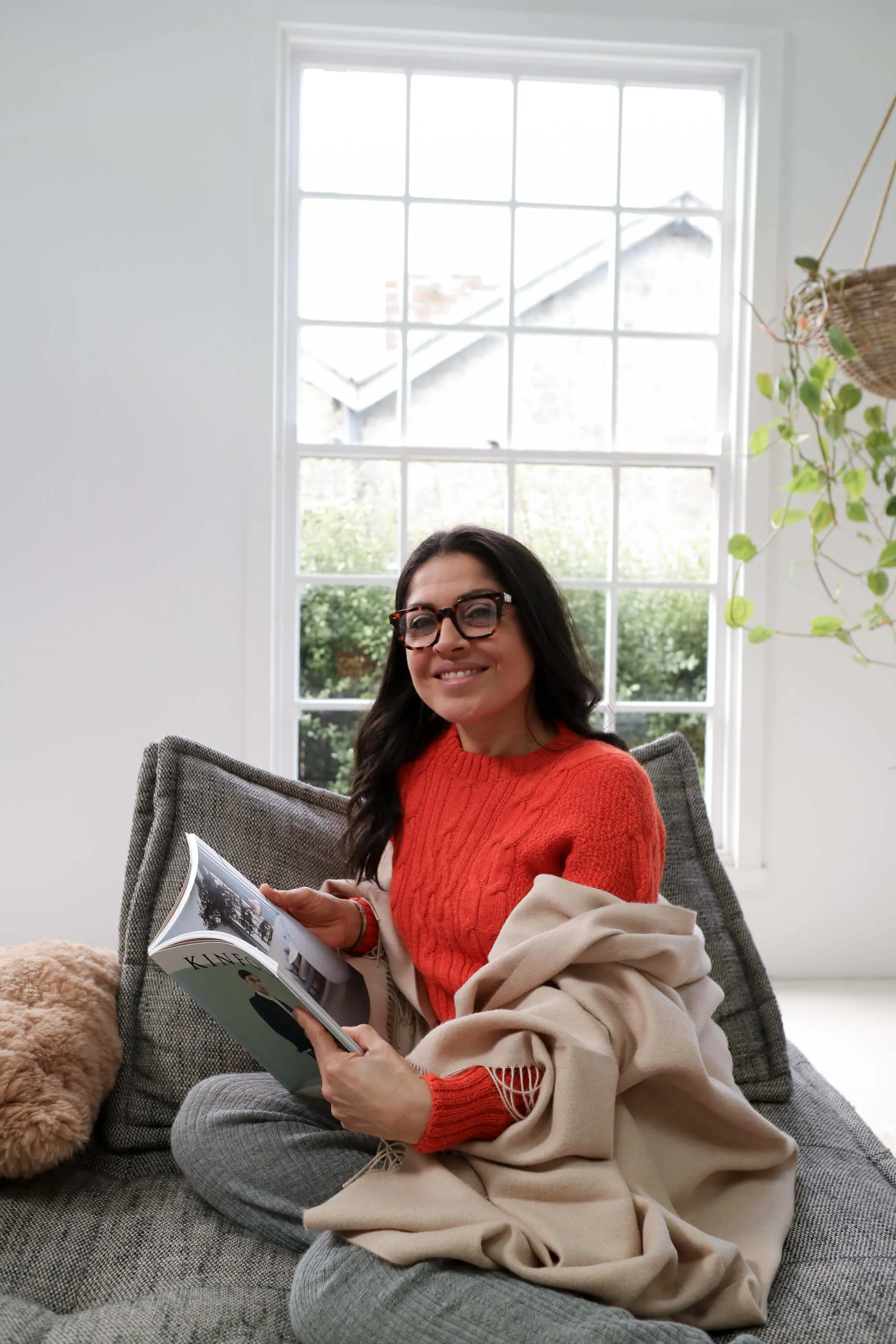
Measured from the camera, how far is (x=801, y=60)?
3.19 metres

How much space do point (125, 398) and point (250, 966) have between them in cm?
235

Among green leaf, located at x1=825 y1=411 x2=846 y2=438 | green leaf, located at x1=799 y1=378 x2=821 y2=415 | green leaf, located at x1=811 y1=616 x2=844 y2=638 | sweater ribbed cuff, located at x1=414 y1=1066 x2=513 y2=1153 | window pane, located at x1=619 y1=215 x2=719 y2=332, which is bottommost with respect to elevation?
sweater ribbed cuff, located at x1=414 y1=1066 x2=513 y2=1153

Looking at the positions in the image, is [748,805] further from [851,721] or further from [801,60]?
[801,60]

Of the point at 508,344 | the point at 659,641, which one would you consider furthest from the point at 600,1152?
the point at 508,344

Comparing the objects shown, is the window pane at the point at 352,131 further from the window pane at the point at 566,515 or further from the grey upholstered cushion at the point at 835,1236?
the grey upholstered cushion at the point at 835,1236

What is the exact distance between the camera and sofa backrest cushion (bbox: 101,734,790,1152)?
1521 mm

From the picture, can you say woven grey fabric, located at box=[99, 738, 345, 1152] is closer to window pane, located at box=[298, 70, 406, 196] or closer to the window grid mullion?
the window grid mullion

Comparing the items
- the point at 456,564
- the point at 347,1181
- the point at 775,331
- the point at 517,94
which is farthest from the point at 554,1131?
the point at 517,94

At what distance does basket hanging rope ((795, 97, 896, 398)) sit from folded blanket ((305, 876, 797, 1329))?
970 millimetres

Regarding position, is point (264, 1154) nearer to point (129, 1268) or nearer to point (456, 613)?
point (129, 1268)

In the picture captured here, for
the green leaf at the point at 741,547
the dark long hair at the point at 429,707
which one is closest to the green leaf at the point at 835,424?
the green leaf at the point at 741,547

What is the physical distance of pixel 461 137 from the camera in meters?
3.24

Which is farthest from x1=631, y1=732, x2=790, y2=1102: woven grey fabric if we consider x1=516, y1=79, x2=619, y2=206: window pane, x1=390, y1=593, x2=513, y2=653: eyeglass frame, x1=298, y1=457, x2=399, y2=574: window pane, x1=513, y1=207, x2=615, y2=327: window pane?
Result: x1=516, y1=79, x2=619, y2=206: window pane

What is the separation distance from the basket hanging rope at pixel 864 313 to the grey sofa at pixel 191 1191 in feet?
2.25
